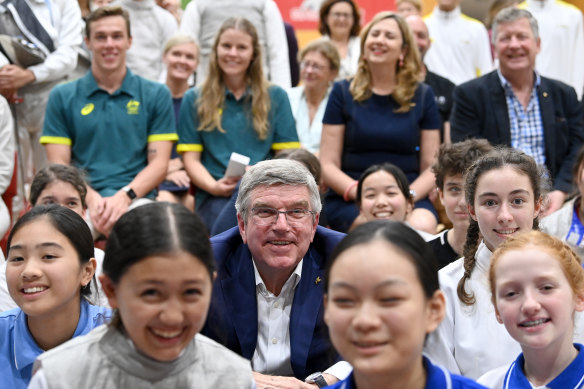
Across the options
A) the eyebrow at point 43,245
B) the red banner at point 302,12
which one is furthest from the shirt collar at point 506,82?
the red banner at point 302,12

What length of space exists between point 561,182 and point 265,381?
2.53 m

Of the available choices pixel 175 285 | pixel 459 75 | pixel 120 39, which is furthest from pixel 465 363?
pixel 459 75

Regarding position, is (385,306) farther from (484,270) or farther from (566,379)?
(484,270)

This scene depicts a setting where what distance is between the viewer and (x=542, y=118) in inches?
175

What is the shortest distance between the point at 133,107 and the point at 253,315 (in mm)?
2086

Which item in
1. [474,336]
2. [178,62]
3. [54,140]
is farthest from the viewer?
[178,62]

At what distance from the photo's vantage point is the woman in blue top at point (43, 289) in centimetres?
224

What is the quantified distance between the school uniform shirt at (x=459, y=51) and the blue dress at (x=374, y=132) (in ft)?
5.23

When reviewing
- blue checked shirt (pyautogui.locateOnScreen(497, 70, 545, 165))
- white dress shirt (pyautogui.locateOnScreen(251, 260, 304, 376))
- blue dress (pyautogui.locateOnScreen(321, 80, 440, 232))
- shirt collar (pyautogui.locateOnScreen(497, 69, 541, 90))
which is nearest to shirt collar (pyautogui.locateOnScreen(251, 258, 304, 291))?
white dress shirt (pyautogui.locateOnScreen(251, 260, 304, 376))

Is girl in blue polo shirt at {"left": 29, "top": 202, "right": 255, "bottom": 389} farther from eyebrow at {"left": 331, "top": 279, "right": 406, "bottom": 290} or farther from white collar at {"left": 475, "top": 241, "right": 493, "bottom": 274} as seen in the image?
white collar at {"left": 475, "top": 241, "right": 493, "bottom": 274}

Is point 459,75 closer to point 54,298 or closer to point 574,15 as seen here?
point 574,15

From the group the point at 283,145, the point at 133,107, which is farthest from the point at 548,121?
the point at 133,107

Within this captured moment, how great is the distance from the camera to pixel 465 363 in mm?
2512

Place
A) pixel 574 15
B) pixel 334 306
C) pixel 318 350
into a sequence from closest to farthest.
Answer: pixel 334 306 → pixel 318 350 → pixel 574 15
